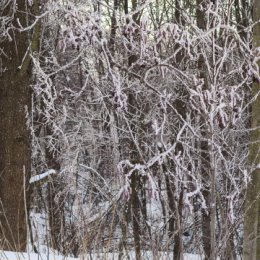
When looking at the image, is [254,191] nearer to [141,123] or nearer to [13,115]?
[13,115]

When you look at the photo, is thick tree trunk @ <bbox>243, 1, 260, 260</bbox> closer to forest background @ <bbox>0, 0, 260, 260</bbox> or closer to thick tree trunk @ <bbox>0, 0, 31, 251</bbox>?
forest background @ <bbox>0, 0, 260, 260</bbox>

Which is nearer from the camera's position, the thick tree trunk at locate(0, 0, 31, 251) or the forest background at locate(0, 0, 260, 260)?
the forest background at locate(0, 0, 260, 260)

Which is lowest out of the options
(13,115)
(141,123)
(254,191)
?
(254,191)

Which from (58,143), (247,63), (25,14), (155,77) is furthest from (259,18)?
(58,143)

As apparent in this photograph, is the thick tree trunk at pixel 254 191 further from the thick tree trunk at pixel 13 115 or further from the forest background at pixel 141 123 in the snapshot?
the thick tree trunk at pixel 13 115

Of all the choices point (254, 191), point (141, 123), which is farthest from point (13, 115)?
point (254, 191)

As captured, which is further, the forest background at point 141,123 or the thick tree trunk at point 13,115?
the thick tree trunk at point 13,115

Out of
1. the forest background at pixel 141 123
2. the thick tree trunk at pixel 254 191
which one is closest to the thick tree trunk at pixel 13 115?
the forest background at pixel 141 123

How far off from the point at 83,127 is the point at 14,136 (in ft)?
15.7

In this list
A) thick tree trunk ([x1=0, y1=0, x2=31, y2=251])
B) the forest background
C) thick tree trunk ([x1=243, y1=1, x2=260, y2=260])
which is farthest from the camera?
thick tree trunk ([x1=0, y1=0, x2=31, y2=251])

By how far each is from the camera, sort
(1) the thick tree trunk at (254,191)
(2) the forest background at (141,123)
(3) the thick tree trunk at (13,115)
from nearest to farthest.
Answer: (2) the forest background at (141,123) → (1) the thick tree trunk at (254,191) → (3) the thick tree trunk at (13,115)

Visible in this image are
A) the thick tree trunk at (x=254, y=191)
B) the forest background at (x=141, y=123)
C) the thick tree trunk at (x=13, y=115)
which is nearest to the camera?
the forest background at (x=141, y=123)

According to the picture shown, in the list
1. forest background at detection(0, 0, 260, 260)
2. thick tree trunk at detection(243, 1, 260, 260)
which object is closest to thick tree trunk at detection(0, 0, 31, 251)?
forest background at detection(0, 0, 260, 260)

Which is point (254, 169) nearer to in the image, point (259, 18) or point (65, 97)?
point (259, 18)
